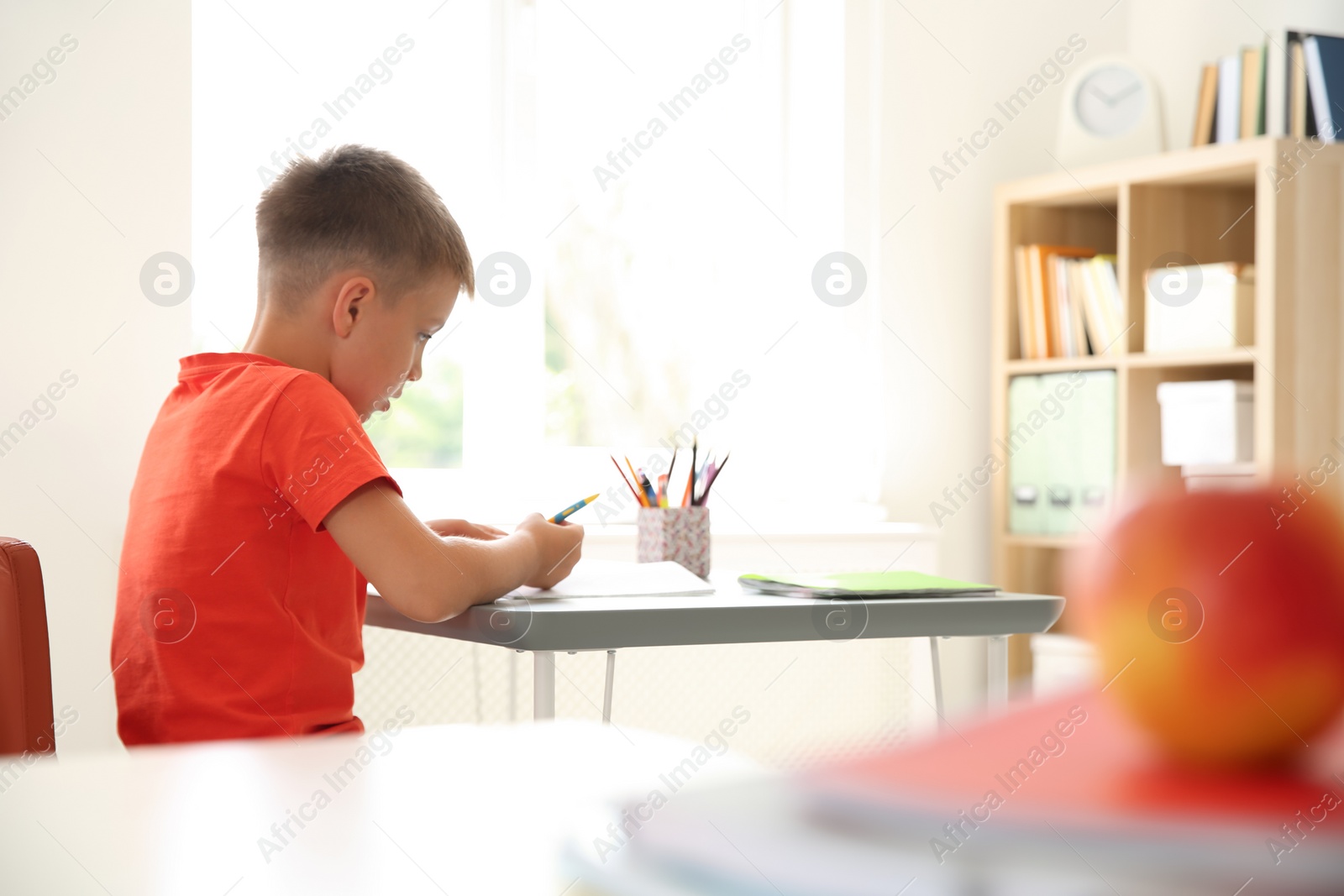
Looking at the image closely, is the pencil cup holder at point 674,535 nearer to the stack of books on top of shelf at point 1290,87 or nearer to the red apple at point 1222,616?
the red apple at point 1222,616

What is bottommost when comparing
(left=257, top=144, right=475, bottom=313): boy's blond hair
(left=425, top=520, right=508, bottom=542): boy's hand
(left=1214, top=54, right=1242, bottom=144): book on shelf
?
(left=425, top=520, right=508, bottom=542): boy's hand

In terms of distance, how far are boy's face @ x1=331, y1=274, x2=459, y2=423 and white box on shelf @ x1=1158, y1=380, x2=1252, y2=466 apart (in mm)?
1825

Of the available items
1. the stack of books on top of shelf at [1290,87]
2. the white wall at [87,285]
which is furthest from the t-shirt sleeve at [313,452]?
the stack of books on top of shelf at [1290,87]

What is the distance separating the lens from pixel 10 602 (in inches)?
40.6

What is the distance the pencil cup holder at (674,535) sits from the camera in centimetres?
158

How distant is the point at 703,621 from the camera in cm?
115

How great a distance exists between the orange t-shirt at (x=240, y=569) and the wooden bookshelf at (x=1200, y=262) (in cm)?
145

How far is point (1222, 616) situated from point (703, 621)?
100 cm

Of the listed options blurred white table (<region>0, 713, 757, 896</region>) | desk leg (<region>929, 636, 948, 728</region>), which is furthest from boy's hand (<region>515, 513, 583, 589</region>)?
blurred white table (<region>0, 713, 757, 896</region>)

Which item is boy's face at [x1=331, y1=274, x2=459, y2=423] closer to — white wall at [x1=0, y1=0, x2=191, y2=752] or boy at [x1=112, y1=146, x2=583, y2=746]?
boy at [x1=112, y1=146, x2=583, y2=746]

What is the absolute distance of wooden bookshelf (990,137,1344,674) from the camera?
2500 millimetres

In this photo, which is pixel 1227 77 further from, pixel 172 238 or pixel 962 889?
pixel 962 889

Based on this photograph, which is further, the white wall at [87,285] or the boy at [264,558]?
the white wall at [87,285]

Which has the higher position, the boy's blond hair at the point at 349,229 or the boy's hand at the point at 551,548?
the boy's blond hair at the point at 349,229
